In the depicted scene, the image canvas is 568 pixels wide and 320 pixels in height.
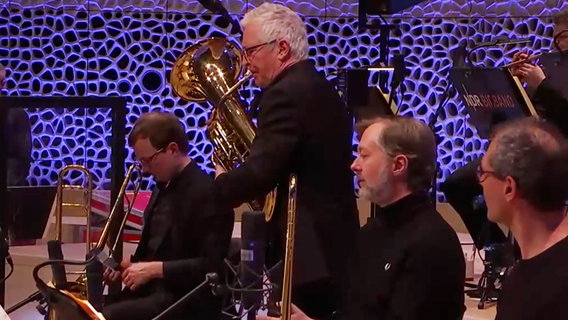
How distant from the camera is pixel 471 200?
475 centimetres

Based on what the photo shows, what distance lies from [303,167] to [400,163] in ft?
1.28

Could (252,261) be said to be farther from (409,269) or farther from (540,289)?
(409,269)

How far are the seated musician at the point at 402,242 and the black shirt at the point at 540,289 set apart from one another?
1.45 feet

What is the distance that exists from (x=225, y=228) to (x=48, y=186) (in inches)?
33.0

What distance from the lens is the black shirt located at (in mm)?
2084

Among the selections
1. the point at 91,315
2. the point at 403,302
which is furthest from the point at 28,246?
the point at 91,315

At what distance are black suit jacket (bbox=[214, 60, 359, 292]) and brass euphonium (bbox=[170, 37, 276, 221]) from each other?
0.16 meters

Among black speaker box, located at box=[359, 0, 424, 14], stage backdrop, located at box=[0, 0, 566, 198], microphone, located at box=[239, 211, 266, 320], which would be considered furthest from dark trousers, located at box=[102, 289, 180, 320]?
stage backdrop, located at box=[0, 0, 566, 198]

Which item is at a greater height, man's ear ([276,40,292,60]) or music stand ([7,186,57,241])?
man's ear ([276,40,292,60])

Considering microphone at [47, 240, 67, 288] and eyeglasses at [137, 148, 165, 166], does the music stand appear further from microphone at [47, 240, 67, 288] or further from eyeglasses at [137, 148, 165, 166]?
microphone at [47, 240, 67, 288]

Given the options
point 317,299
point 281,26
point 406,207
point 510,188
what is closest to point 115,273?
point 317,299

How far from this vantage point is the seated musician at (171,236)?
3.65 metres

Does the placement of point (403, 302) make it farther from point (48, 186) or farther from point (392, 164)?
point (48, 186)

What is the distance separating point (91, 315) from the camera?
72.2 inches
